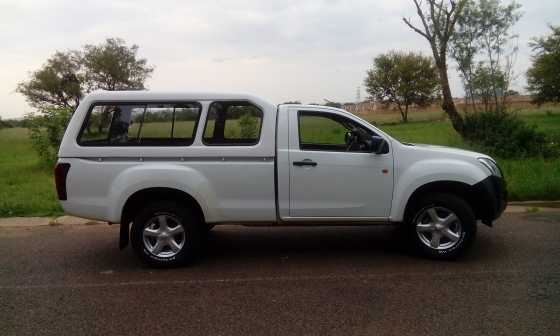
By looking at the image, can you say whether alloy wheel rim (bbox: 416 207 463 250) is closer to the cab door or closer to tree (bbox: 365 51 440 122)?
the cab door

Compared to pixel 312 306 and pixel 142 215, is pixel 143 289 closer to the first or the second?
pixel 142 215

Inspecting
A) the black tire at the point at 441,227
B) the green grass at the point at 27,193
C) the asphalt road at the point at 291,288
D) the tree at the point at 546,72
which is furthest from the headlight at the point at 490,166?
the tree at the point at 546,72

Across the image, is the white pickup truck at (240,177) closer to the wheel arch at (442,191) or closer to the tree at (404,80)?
the wheel arch at (442,191)

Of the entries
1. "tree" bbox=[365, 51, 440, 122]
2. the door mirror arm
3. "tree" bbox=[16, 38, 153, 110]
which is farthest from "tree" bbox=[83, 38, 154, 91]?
the door mirror arm

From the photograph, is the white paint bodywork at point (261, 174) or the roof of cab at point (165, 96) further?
the roof of cab at point (165, 96)

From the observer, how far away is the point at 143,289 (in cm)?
475

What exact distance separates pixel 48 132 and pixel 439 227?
10.9 metres

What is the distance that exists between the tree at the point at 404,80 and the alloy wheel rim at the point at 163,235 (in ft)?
154

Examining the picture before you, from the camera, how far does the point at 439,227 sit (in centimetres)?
532

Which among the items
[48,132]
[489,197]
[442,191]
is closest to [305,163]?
[442,191]

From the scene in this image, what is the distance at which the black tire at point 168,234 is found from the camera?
523cm

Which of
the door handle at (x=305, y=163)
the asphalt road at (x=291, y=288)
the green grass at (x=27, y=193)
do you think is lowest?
the asphalt road at (x=291, y=288)

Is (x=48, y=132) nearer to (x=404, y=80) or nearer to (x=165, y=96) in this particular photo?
(x=165, y=96)

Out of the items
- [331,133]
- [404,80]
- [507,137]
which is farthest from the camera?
[404,80]
